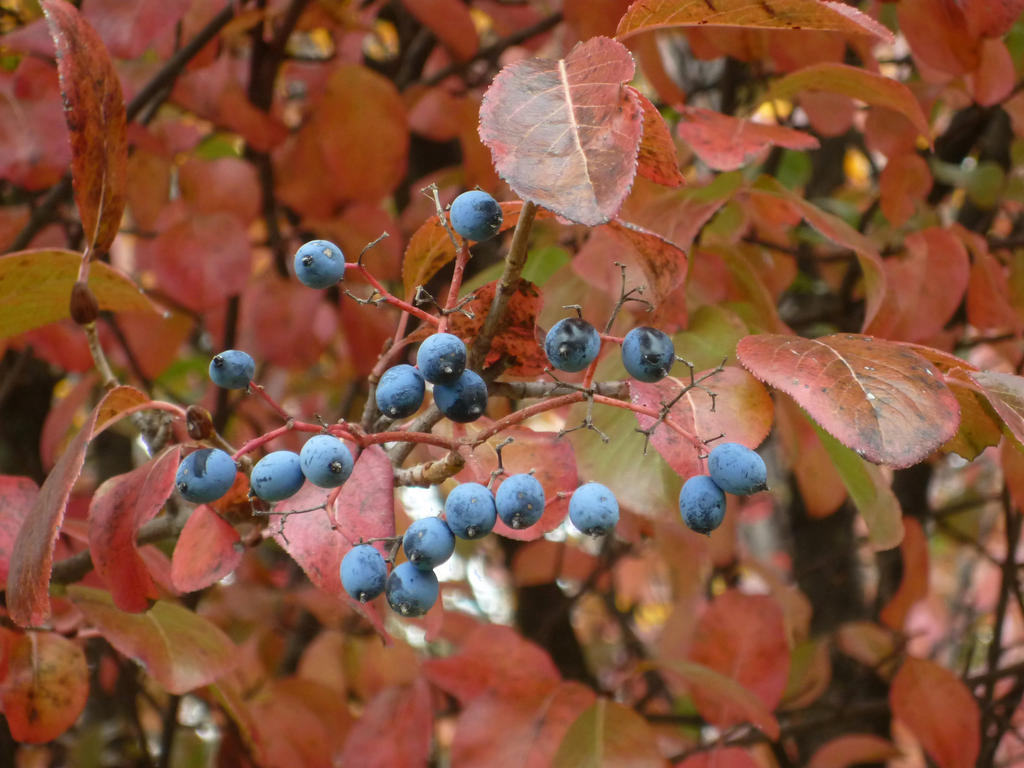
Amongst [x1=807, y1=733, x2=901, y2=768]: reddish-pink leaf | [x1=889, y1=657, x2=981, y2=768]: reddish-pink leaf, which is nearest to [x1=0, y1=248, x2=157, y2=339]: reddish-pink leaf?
[x1=889, y1=657, x2=981, y2=768]: reddish-pink leaf

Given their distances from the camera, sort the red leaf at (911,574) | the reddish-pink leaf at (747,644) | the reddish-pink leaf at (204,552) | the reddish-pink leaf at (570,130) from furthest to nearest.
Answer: the red leaf at (911,574) < the reddish-pink leaf at (747,644) < the reddish-pink leaf at (204,552) < the reddish-pink leaf at (570,130)

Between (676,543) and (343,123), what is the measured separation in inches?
33.0

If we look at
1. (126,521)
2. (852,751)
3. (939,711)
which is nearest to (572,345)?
(126,521)

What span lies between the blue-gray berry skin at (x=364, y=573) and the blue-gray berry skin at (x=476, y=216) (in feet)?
0.71

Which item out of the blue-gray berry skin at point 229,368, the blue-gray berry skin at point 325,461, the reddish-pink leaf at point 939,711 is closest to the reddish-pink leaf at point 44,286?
the blue-gray berry skin at point 229,368

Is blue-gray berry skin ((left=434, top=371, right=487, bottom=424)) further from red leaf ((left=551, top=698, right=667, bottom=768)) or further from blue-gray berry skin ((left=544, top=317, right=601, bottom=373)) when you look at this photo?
red leaf ((left=551, top=698, right=667, bottom=768))

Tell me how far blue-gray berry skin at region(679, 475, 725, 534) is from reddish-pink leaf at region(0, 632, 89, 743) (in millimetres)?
603

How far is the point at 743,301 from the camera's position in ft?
3.29

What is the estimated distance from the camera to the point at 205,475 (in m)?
0.60

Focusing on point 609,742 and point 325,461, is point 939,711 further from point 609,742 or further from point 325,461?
point 325,461

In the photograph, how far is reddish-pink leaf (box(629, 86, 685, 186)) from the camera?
59 centimetres

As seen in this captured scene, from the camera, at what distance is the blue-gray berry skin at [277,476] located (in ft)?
1.94

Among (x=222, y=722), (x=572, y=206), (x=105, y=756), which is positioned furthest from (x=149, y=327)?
(x=572, y=206)

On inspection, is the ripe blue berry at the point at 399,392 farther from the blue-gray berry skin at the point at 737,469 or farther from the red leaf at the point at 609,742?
the red leaf at the point at 609,742
